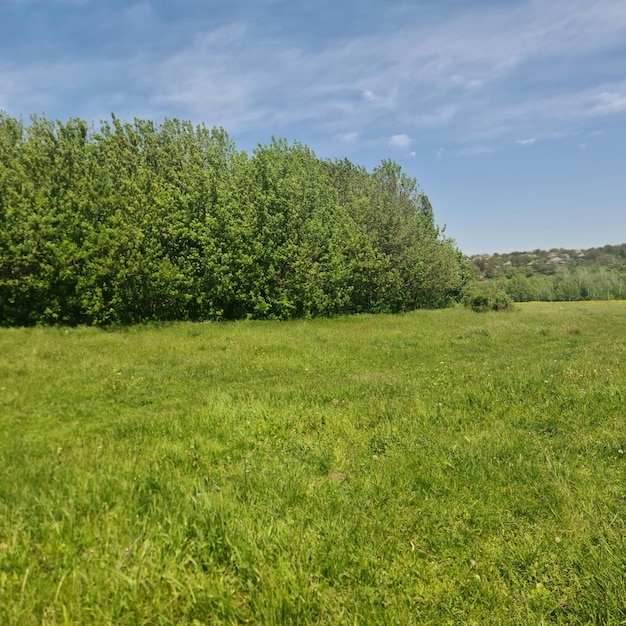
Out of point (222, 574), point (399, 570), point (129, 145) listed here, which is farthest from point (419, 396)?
point (129, 145)

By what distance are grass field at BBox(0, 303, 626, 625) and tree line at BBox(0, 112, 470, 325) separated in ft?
50.0

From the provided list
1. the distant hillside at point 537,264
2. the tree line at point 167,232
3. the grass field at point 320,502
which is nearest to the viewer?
the grass field at point 320,502

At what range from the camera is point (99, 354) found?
582 inches

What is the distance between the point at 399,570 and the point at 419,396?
17.2 ft

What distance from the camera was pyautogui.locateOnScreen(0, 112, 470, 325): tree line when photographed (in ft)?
73.0

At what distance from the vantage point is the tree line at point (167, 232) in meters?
22.3

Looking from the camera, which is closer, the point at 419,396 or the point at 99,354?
the point at 419,396

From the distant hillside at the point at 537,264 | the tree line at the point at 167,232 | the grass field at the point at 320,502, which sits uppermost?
the distant hillside at the point at 537,264

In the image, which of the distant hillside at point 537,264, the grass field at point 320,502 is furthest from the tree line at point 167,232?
the distant hillside at point 537,264

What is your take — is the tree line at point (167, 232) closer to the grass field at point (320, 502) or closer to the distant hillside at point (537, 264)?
the grass field at point (320, 502)

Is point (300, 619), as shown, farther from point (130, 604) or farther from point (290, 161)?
point (290, 161)

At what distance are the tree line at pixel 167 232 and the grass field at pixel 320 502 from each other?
15.2 metres

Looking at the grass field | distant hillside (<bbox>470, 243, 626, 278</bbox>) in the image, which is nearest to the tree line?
the grass field

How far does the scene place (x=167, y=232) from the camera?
2612 cm
